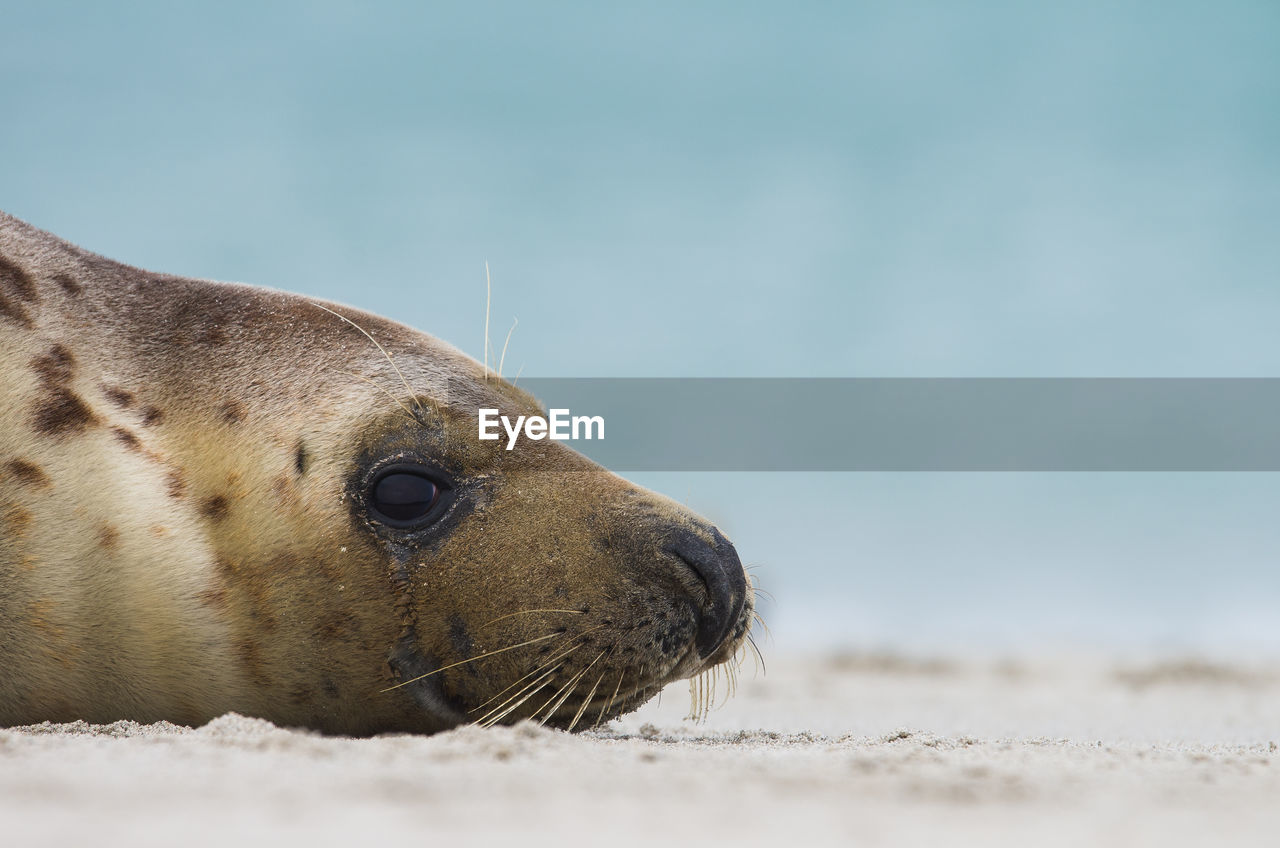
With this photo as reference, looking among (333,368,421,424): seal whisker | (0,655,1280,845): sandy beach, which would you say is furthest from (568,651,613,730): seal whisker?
(333,368,421,424): seal whisker

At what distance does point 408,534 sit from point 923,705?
5.30m

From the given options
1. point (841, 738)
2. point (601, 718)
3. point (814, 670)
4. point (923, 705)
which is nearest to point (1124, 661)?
point (814, 670)

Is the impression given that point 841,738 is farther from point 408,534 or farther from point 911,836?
point 911,836

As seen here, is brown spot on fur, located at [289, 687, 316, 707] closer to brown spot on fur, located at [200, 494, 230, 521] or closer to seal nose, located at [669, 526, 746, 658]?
brown spot on fur, located at [200, 494, 230, 521]

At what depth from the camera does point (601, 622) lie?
12.0 feet

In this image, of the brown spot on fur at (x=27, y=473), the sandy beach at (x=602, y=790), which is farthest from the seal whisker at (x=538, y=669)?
the brown spot on fur at (x=27, y=473)

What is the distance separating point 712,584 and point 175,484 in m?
1.83

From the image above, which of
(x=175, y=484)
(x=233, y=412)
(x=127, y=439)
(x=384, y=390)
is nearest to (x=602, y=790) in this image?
(x=384, y=390)

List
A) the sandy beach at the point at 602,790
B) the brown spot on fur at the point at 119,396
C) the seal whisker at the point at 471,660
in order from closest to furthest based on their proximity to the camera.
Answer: the sandy beach at the point at 602,790
the seal whisker at the point at 471,660
the brown spot on fur at the point at 119,396

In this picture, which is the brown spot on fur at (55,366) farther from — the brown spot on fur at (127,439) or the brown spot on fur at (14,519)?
the brown spot on fur at (14,519)

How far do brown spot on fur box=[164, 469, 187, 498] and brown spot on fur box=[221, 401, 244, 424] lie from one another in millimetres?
251

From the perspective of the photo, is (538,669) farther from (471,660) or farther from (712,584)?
(712,584)

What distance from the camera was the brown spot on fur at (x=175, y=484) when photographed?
12.4 feet

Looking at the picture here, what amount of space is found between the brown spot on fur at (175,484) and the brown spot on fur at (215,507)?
9cm
